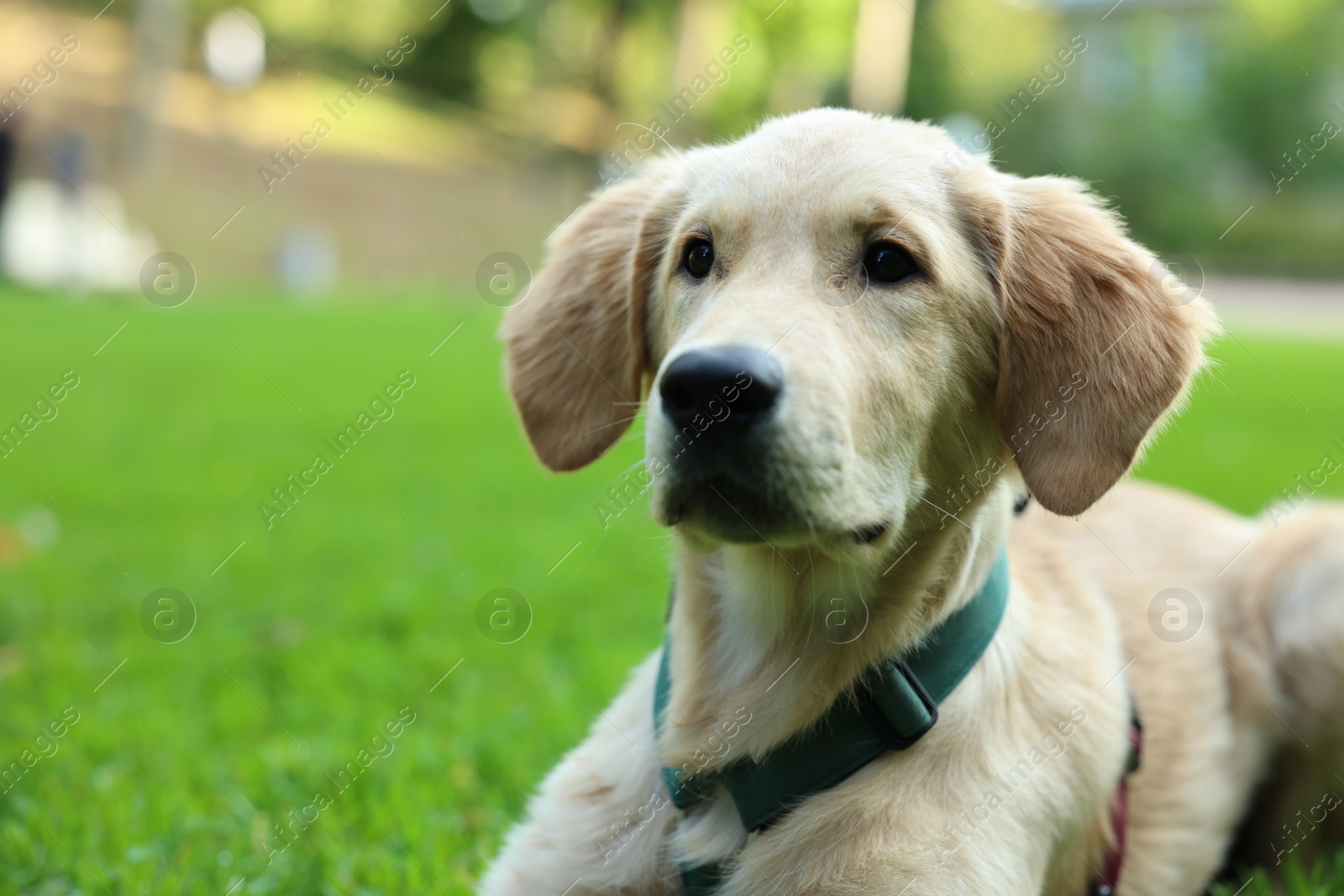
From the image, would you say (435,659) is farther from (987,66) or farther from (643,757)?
(987,66)

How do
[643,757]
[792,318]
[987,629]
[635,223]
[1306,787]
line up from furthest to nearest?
[1306,787] → [635,223] → [643,757] → [987,629] → [792,318]

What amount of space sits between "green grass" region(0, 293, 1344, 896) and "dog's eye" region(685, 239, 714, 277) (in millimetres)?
613

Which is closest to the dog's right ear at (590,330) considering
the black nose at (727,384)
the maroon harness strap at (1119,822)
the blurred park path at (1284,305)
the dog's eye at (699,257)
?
the dog's eye at (699,257)

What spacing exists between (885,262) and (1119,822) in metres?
1.56

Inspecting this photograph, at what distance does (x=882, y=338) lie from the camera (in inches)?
94.4

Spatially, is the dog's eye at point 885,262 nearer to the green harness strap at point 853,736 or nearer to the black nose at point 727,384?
the black nose at point 727,384

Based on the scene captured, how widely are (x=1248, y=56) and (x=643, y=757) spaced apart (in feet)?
170

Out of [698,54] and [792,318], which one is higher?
[792,318]

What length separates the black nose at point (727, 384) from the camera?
206cm

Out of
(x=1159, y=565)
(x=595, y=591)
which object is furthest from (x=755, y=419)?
(x=595, y=591)

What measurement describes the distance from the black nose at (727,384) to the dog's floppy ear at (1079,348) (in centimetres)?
77

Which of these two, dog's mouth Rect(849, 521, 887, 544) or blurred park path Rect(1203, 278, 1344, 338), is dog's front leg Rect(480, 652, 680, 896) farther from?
blurred park path Rect(1203, 278, 1344, 338)

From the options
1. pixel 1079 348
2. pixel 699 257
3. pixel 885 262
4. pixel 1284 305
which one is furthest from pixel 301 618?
pixel 1284 305

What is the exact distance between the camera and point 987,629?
8.47ft
